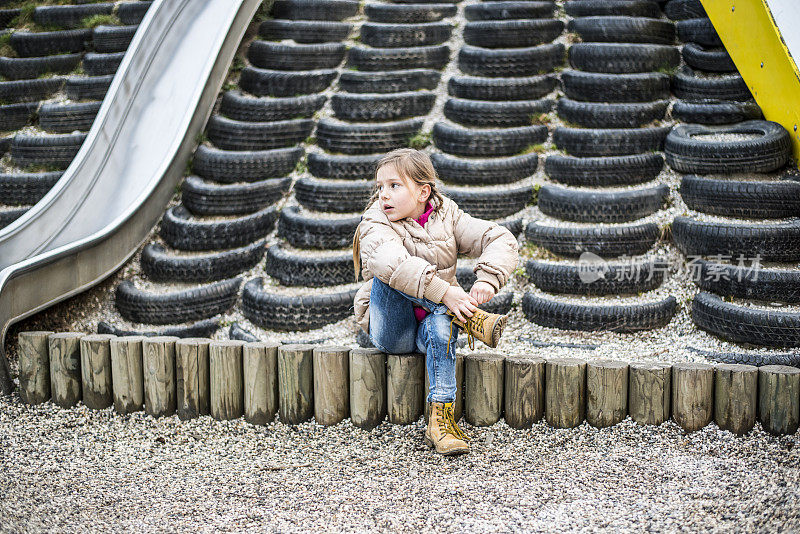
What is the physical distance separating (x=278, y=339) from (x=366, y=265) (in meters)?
1.26

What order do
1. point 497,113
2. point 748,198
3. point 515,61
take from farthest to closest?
point 515,61 → point 497,113 → point 748,198

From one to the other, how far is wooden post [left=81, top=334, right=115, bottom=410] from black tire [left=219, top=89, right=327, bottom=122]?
2329 millimetres

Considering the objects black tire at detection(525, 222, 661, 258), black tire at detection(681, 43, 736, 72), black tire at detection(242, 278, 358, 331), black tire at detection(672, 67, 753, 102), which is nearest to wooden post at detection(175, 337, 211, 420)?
black tire at detection(242, 278, 358, 331)

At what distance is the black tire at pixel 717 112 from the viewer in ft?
14.5

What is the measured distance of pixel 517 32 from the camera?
535 cm

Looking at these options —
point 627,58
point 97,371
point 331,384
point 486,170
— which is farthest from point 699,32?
point 97,371

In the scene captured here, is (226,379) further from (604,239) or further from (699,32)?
(699,32)

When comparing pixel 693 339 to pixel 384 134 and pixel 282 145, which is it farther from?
pixel 282 145

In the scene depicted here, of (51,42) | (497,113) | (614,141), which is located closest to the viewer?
(614,141)

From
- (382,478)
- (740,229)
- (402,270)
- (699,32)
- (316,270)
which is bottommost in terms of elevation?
(382,478)

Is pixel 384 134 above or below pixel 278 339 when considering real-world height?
above

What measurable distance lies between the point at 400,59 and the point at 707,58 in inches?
82.3

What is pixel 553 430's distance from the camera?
2.78 metres

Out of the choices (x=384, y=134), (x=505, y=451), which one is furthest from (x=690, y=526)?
(x=384, y=134)
